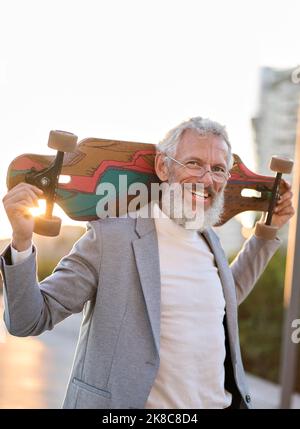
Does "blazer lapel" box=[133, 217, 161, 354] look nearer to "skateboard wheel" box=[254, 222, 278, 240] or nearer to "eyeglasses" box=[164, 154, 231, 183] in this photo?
"eyeglasses" box=[164, 154, 231, 183]

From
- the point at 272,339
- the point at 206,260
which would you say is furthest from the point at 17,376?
the point at 206,260

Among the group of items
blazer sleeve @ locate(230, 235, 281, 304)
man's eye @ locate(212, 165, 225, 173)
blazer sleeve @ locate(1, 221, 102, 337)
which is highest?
man's eye @ locate(212, 165, 225, 173)

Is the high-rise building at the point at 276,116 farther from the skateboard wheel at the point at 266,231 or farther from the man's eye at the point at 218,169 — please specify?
the man's eye at the point at 218,169

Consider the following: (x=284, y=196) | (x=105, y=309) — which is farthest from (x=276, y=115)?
(x=105, y=309)

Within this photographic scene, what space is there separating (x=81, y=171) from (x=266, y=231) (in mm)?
845

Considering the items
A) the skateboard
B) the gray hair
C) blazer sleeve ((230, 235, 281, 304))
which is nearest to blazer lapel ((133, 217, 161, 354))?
the skateboard

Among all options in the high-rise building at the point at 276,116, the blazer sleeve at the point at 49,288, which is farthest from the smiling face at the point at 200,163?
the high-rise building at the point at 276,116

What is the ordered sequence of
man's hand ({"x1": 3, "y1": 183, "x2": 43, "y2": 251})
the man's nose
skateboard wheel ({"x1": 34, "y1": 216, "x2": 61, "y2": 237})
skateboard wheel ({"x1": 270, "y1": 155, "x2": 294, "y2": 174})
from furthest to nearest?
skateboard wheel ({"x1": 270, "y1": 155, "x2": 294, "y2": 174}) < the man's nose < skateboard wheel ({"x1": 34, "y1": 216, "x2": 61, "y2": 237}) < man's hand ({"x1": 3, "y1": 183, "x2": 43, "y2": 251})

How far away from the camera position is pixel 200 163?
2936mm

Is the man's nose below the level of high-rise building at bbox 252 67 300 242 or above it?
above

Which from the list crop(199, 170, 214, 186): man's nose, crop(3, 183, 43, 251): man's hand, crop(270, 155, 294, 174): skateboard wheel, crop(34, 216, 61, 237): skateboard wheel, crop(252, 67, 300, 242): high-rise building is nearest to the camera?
crop(3, 183, 43, 251): man's hand

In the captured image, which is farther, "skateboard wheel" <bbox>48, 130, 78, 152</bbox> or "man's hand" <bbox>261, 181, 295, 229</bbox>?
"man's hand" <bbox>261, 181, 295, 229</bbox>

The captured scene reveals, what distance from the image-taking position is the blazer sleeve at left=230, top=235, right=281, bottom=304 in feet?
11.1

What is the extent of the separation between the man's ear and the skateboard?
0.13 ft
